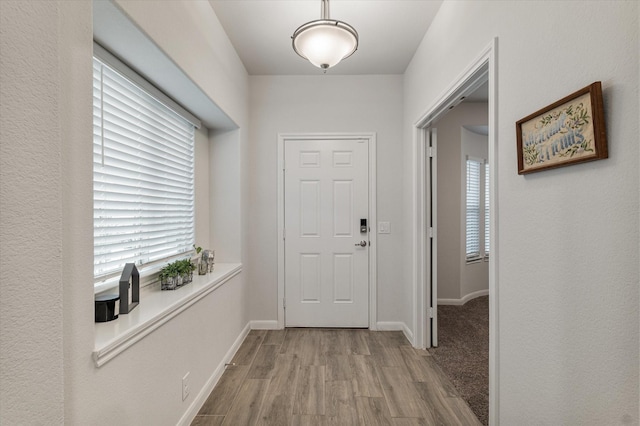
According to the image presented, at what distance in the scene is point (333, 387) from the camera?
7.46 feet

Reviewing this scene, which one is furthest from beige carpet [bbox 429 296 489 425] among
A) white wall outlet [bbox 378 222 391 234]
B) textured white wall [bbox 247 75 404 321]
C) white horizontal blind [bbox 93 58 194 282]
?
white horizontal blind [bbox 93 58 194 282]

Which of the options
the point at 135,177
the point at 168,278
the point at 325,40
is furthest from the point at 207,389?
the point at 325,40

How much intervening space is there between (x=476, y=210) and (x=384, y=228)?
209 centimetres

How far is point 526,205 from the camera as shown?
1.33 metres

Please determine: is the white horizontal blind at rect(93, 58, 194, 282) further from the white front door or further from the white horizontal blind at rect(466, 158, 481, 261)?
the white horizontal blind at rect(466, 158, 481, 261)

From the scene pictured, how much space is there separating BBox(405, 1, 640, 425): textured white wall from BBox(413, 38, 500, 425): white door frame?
0.04m

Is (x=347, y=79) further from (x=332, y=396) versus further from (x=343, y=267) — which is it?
(x=332, y=396)

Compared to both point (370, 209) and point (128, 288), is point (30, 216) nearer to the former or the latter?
point (128, 288)

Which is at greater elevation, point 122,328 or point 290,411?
point 122,328

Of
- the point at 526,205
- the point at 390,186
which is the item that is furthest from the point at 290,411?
the point at 390,186

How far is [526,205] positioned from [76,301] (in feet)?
5.66

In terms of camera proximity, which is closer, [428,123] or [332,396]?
[332,396]

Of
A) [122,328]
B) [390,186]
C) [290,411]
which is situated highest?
[390,186]

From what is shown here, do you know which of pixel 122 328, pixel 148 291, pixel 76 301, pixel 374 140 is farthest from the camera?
pixel 374 140
